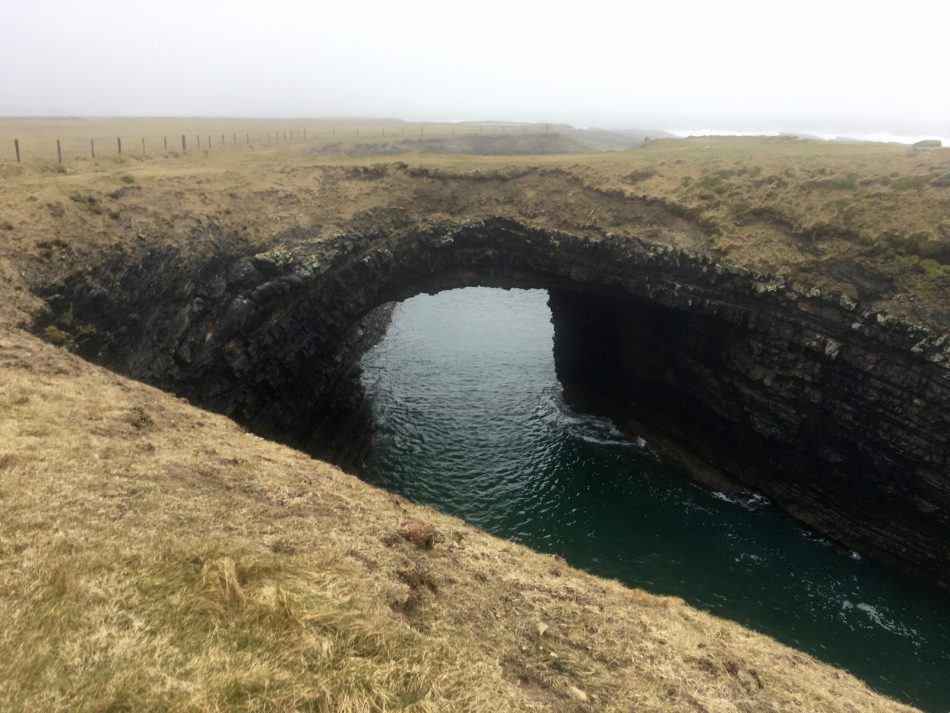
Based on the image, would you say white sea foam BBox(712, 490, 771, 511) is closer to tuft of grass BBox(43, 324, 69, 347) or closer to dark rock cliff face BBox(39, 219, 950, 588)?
dark rock cliff face BBox(39, 219, 950, 588)

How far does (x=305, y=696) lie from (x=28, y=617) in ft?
11.5

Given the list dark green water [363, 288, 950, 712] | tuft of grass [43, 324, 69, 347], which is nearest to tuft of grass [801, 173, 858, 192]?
dark green water [363, 288, 950, 712]

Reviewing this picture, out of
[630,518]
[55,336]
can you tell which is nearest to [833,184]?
[630,518]

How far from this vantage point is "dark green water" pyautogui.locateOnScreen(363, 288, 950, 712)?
2216 cm

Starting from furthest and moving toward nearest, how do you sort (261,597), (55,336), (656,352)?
1. (656,352)
2. (55,336)
3. (261,597)

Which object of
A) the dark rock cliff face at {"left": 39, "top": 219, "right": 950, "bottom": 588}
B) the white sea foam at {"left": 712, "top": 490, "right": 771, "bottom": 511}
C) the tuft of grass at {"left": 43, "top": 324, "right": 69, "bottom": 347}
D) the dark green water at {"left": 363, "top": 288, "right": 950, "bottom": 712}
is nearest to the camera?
the tuft of grass at {"left": 43, "top": 324, "right": 69, "bottom": 347}

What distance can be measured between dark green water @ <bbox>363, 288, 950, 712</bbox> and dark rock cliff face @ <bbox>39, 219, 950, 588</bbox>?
A: 238 cm

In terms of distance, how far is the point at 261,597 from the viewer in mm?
7766

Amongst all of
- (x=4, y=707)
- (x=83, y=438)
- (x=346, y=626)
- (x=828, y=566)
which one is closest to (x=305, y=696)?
(x=346, y=626)

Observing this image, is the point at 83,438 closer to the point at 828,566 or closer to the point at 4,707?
the point at 4,707

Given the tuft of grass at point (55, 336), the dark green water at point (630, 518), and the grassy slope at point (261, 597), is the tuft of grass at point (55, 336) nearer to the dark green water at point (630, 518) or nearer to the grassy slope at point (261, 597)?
the grassy slope at point (261, 597)

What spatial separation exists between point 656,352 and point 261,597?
31084mm

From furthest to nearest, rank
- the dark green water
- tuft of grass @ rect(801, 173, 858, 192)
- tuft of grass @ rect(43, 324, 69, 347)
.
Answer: tuft of grass @ rect(801, 173, 858, 192) < the dark green water < tuft of grass @ rect(43, 324, 69, 347)

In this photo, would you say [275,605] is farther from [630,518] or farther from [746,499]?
[746,499]
